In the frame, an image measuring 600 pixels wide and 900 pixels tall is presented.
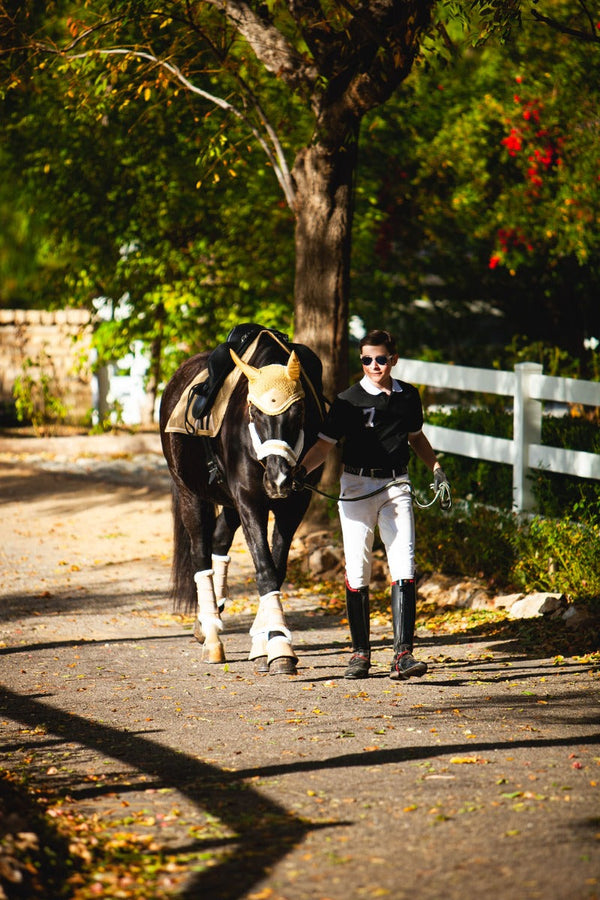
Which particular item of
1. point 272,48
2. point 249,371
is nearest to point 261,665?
point 249,371

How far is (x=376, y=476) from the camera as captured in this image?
6723 mm

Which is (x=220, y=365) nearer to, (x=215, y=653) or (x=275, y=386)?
(x=275, y=386)

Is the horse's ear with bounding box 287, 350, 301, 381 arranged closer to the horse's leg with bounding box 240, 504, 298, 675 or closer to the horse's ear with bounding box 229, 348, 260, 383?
the horse's ear with bounding box 229, 348, 260, 383

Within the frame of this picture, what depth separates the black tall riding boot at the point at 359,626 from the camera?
6836 millimetres

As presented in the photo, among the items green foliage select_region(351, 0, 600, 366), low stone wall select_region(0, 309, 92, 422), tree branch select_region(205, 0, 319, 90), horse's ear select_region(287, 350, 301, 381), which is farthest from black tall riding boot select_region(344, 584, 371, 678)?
low stone wall select_region(0, 309, 92, 422)

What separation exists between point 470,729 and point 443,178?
13.3 m

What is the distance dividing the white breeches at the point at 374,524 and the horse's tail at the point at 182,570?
1.82 meters

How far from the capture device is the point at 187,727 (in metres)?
5.90

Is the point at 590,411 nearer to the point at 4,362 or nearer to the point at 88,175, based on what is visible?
the point at 88,175

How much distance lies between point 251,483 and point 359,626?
1034mm

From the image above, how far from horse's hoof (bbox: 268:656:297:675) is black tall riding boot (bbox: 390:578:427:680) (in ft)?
1.81

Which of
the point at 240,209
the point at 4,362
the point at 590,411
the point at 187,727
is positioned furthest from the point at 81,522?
the point at 4,362

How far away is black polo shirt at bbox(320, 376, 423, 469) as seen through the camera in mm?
6715

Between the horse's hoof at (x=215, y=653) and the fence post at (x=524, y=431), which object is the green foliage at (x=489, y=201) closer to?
the fence post at (x=524, y=431)
